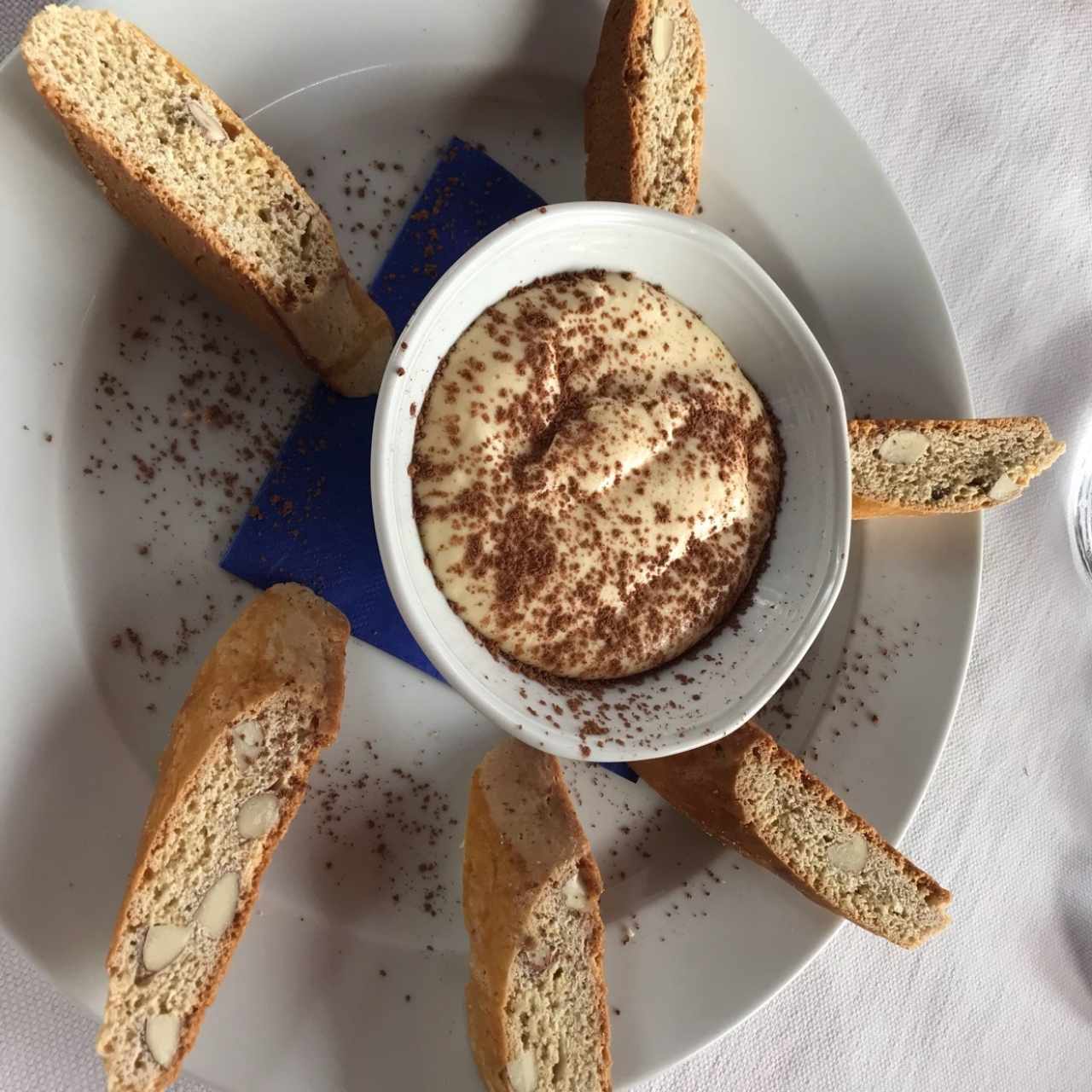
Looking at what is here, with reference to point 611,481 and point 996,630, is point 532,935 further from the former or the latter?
point 996,630

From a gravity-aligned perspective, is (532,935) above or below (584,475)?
below

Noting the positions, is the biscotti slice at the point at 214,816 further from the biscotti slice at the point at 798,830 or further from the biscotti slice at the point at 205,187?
the biscotti slice at the point at 798,830

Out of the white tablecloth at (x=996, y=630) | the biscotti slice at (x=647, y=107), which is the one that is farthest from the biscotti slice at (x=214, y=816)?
the white tablecloth at (x=996, y=630)

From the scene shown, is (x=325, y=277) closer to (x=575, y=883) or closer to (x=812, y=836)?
(x=575, y=883)

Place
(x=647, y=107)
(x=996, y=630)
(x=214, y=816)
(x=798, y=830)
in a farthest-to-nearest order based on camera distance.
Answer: (x=996, y=630)
(x=798, y=830)
(x=647, y=107)
(x=214, y=816)

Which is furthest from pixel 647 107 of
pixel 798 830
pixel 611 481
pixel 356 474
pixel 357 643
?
pixel 798 830

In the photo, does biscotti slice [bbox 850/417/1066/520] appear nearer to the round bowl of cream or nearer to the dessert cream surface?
the round bowl of cream

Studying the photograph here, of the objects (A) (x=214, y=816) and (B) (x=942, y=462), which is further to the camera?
(B) (x=942, y=462)
